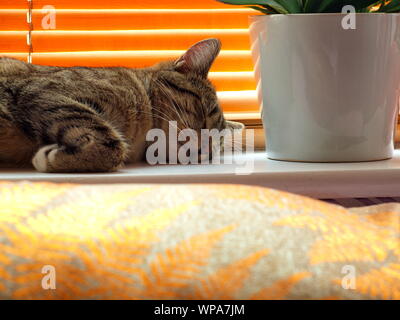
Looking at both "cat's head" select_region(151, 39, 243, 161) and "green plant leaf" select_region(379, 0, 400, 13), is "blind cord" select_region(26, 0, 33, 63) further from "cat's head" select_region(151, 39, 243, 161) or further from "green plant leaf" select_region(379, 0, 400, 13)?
"green plant leaf" select_region(379, 0, 400, 13)

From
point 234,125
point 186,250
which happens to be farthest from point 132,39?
point 186,250

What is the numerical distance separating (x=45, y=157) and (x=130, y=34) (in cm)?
47

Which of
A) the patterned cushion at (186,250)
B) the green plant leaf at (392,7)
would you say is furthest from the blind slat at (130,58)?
the patterned cushion at (186,250)

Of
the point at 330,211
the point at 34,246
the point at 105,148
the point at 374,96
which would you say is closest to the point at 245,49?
the point at 374,96

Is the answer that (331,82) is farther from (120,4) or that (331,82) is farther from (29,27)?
(29,27)

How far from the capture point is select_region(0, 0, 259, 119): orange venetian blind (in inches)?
53.0

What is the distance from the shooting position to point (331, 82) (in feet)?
3.49

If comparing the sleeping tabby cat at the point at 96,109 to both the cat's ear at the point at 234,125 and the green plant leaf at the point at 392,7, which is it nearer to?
the cat's ear at the point at 234,125

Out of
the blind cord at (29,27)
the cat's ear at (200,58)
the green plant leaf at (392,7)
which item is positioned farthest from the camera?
the blind cord at (29,27)

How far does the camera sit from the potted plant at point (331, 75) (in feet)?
3.45

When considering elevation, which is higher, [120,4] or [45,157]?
[120,4]

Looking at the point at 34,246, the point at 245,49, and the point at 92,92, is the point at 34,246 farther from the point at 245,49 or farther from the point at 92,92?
the point at 245,49
